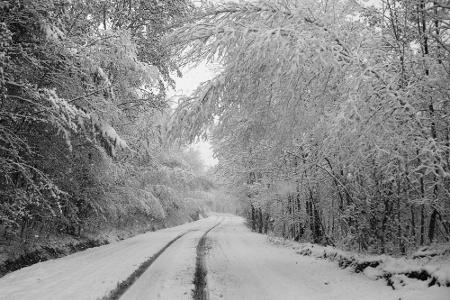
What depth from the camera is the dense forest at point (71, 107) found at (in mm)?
9867

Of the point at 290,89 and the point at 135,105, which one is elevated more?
the point at 135,105

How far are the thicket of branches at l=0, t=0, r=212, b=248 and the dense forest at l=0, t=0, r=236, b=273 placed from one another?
0.03m

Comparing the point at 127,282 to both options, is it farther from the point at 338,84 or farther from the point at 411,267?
the point at 338,84

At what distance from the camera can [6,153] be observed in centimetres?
1123

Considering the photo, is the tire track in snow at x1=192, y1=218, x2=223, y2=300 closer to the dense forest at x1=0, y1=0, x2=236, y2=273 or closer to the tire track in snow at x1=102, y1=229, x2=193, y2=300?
the tire track in snow at x1=102, y1=229, x2=193, y2=300

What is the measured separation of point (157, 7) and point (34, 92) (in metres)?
8.47

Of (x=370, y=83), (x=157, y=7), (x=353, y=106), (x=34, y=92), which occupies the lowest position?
(x=353, y=106)

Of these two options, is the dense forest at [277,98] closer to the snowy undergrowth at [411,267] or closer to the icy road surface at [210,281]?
the snowy undergrowth at [411,267]

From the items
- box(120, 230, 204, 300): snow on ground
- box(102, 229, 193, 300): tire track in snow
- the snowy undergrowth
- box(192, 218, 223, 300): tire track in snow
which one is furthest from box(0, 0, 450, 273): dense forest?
box(192, 218, 223, 300): tire track in snow

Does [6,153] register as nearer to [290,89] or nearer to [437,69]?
[290,89]

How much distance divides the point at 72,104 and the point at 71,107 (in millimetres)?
1572

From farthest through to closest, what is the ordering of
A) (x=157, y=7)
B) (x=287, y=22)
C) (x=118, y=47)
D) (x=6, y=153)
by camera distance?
1. (x=157, y=7)
2. (x=118, y=47)
3. (x=6, y=153)
4. (x=287, y=22)

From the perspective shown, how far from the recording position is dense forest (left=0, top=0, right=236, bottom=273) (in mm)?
9867

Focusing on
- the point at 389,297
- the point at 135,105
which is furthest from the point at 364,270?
the point at 135,105
